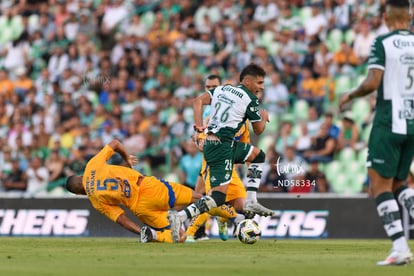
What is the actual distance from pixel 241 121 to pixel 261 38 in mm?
11092

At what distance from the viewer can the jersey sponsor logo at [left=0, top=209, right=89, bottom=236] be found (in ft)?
65.7

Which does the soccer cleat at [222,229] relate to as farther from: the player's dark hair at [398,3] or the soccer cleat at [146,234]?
the player's dark hair at [398,3]

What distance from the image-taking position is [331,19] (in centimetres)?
2416

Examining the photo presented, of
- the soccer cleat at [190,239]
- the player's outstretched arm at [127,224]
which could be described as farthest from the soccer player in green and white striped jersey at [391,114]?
the soccer cleat at [190,239]

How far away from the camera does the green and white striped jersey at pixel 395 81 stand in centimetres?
1022

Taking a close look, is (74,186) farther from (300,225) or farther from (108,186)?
(300,225)

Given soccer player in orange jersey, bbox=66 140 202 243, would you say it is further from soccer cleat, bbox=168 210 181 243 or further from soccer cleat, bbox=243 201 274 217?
soccer cleat, bbox=243 201 274 217

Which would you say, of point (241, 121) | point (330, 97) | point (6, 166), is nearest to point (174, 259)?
point (241, 121)

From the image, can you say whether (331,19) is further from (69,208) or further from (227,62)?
(69,208)

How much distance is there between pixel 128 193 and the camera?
14.9 metres

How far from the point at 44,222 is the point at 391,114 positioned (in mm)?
11257

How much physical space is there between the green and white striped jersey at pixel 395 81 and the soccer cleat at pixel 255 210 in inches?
173

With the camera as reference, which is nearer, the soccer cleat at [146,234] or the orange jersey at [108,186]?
the orange jersey at [108,186]

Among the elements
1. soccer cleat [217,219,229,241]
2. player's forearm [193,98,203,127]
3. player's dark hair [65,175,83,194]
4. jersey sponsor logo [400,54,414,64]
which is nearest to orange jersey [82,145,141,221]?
player's dark hair [65,175,83,194]
